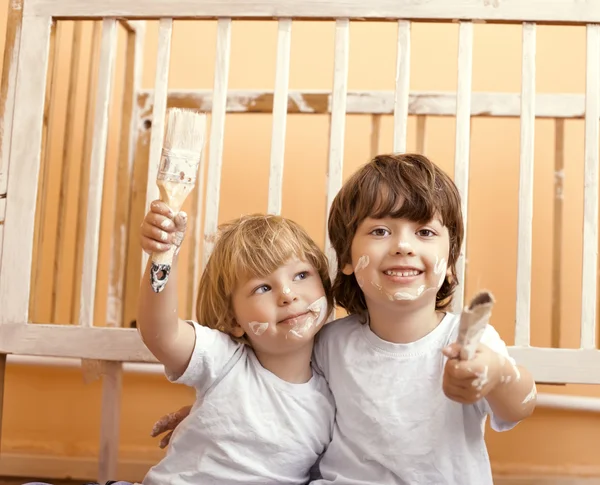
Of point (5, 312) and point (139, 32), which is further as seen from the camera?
point (139, 32)

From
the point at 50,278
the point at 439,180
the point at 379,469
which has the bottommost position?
the point at 379,469

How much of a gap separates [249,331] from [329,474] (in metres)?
0.23

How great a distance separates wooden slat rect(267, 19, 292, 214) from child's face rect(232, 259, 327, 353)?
193 mm

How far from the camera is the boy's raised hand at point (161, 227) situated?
2.89 ft

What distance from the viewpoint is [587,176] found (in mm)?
1174

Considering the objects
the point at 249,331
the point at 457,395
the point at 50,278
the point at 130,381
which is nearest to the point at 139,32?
the point at 50,278

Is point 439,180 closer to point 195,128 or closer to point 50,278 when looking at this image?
point 195,128

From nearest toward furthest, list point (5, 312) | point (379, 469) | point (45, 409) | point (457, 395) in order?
1. point (457, 395)
2. point (379, 469)
3. point (5, 312)
4. point (45, 409)

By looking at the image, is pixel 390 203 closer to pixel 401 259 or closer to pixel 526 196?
pixel 401 259

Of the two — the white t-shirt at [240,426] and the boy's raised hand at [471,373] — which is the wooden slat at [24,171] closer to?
the white t-shirt at [240,426]

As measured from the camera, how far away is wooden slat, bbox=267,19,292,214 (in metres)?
1.23

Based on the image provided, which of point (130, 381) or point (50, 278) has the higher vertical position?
point (50, 278)

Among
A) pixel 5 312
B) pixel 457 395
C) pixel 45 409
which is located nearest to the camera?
pixel 457 395

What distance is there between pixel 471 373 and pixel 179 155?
431mm
